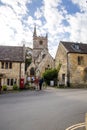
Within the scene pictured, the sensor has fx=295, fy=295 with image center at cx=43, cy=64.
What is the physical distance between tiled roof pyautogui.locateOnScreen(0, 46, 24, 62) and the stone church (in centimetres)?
2258

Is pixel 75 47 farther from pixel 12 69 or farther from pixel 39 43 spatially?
pixel 39 43

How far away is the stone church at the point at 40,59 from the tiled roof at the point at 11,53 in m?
22.6

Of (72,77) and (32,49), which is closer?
(72,77)

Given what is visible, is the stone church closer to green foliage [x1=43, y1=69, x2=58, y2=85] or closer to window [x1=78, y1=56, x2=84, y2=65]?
green foliage [x1=43, y1=69, x2=58, y2=85]

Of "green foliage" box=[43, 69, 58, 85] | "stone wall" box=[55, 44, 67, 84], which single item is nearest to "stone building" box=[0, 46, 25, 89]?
"stone wall" box=[55, 44, 67, 84]

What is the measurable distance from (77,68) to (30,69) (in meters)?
31.1

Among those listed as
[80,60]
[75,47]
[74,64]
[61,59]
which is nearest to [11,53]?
[61,59]

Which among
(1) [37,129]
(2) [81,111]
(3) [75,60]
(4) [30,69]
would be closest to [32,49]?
(4) [30,69]

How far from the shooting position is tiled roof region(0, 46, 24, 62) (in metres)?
54.0

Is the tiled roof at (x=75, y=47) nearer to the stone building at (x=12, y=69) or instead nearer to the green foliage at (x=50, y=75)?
the green foliage at (x=50, y=75)

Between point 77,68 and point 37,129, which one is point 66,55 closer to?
point 77,68

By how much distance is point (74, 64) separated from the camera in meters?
57.0

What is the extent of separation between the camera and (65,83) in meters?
57.9

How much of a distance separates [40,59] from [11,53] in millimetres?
35596
